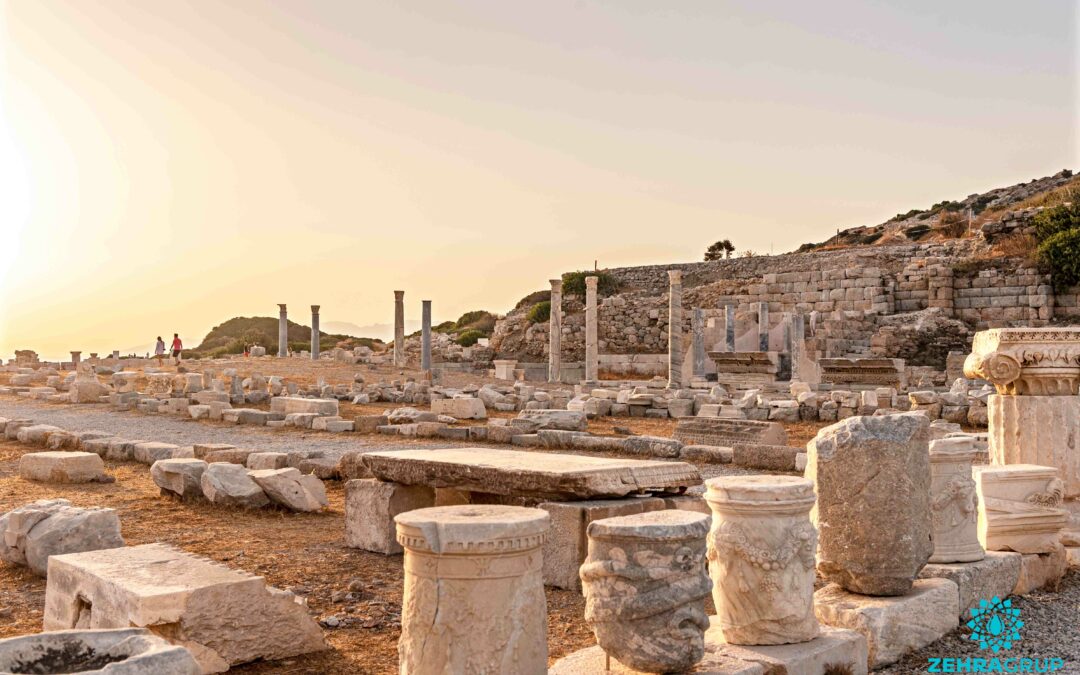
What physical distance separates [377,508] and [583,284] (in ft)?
146

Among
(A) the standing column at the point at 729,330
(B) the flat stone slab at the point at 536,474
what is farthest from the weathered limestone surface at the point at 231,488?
(A) the standing column at the point at 729,330

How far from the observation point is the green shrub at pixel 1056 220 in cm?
3347

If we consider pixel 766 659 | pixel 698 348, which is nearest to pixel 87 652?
pixel 766 659

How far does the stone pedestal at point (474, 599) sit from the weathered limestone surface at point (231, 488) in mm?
5352

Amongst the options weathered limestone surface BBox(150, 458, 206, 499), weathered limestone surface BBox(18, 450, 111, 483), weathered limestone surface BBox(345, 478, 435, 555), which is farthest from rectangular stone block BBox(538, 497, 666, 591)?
weathered limestone surface BBox(18, 450, 111, 483)

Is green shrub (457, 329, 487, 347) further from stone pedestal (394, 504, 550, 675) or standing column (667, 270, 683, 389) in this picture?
stone pedestal (394, 504, 550, 675)

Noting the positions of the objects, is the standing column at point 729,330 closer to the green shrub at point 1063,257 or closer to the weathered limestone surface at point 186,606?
the green shrub at point 1063,257

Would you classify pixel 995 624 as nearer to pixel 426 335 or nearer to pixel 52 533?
pixel 52 533

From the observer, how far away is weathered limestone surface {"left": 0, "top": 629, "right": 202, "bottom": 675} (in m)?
2.88

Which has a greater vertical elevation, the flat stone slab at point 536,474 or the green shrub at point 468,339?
the green shrub at point 468,339

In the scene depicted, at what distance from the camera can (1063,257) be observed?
3192 centimetres

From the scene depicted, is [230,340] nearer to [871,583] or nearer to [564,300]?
[564,300]

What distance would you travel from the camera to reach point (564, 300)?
156 ft

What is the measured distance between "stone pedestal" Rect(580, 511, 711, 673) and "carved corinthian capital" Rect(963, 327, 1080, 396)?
14.4 ft
